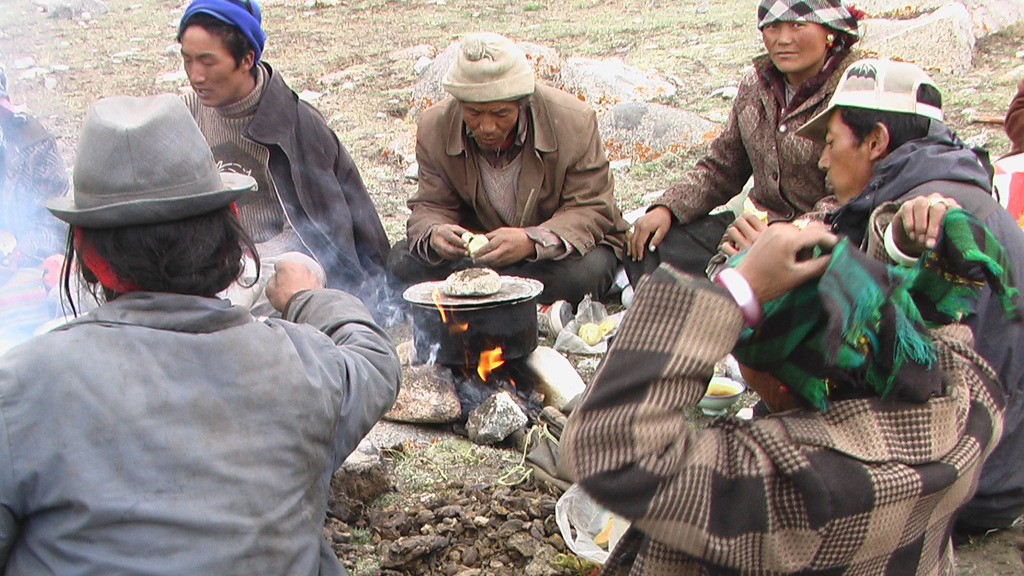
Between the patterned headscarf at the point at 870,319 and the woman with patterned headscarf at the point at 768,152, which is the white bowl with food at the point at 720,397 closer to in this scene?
the woman with patterned headscarf at the point at 768,152

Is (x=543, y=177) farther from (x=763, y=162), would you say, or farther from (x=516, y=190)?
(x=763, y=162)

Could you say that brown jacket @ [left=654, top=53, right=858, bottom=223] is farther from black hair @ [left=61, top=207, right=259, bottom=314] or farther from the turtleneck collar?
black hair @ [left=61, top=207, right=259, bottom=314]

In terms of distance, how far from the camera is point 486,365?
461 centimetres

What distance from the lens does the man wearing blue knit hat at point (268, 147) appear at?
4.78 m

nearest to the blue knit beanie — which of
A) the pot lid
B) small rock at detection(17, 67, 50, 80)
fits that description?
the pot lid

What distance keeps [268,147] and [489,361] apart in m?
1.74

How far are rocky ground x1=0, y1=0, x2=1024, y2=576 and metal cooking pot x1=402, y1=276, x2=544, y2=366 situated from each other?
17.5 inches

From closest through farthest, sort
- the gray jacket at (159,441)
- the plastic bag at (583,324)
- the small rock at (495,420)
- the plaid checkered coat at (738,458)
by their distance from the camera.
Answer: the plaid checkered coat at (738,458)
the gray jacket at (159,441)
the small rock at (495,420)
the plastic bag at (583,324)

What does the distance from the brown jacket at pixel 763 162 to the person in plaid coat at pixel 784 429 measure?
2.80m

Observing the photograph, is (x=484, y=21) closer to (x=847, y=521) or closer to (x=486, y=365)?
(x=486, y=365)

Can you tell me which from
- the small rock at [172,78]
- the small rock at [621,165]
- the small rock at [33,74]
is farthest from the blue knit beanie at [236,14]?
the small rock at [33,74]

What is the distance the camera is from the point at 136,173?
191cm

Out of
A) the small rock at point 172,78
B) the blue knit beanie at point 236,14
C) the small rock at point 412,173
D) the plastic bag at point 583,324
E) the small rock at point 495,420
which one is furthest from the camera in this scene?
the small rock at point 172,78

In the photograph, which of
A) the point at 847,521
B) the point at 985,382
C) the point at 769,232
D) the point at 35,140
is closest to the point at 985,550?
the point at 985,382
